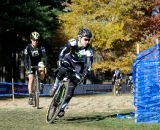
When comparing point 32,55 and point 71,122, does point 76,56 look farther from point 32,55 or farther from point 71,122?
point 32,55

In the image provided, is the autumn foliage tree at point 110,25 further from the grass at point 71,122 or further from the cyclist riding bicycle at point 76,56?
the cyclist riding bicycle at point 76,56

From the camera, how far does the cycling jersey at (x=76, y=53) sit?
9844mm

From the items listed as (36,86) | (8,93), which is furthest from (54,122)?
(8,93)

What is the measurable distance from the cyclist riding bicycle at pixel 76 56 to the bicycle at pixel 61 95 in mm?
112

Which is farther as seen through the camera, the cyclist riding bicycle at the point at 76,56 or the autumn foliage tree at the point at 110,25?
the autumn foliage tree at the point at 110,25

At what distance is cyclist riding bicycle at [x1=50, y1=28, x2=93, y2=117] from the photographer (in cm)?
979

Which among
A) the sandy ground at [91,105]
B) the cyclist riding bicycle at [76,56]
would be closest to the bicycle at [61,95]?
the cyclist riding bicycle at [76,56]

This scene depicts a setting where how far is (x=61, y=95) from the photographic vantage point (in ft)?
32.0

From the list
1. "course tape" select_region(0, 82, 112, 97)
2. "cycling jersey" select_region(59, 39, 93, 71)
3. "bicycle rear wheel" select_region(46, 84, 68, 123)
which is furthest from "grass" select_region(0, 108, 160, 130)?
"course tape" select_region(0, 82, 112, 97)

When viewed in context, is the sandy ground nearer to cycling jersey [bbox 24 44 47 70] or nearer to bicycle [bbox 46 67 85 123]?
cycling jersey [bbox 24 44 47 70]

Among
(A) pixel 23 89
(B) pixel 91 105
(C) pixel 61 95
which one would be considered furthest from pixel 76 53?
(A) pixel 23 89

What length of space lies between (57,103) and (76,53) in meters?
1.09

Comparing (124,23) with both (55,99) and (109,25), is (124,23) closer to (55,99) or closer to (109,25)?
(109,25)

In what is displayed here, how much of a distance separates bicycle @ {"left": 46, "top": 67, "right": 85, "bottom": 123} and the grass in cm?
20
